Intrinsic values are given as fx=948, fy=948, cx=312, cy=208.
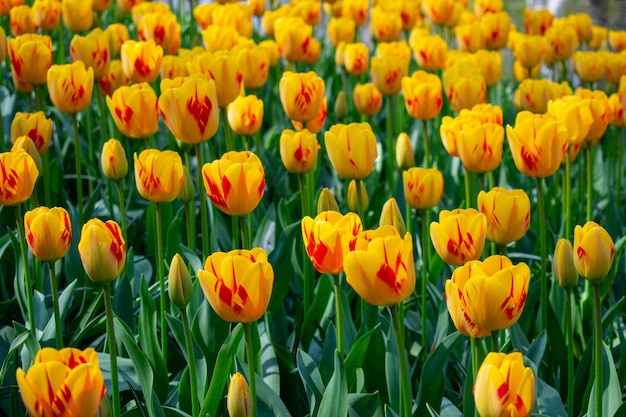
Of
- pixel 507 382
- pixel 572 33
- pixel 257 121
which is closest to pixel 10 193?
pixel 257 121

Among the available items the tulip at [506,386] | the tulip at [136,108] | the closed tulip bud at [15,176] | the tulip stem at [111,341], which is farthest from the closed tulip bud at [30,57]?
the tulip at [506,386]

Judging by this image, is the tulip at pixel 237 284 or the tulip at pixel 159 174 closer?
the tulip at pixel 237 284

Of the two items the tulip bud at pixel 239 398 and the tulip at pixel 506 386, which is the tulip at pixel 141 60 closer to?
the tulip bud at pixel 239 398

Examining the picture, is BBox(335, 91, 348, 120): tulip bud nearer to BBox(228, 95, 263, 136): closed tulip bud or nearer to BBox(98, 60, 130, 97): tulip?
BBox(228, 95, 263, 136): closed tulip bud

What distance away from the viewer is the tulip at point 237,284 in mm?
1456

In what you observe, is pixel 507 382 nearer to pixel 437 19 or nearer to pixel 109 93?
pixel 109 93

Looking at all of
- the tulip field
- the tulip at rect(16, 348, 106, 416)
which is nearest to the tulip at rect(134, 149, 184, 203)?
the tulip field

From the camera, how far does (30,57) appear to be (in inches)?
109

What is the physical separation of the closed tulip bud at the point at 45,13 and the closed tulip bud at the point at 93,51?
2.02 feet

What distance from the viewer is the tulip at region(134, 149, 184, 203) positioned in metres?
1.99

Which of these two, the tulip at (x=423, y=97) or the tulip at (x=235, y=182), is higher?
the tulip at (x=235, y=182)

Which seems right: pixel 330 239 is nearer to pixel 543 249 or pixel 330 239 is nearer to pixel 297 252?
pixel 543 249

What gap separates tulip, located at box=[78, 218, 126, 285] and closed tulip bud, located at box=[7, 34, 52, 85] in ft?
4.28

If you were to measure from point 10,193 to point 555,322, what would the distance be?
1.30 metres
